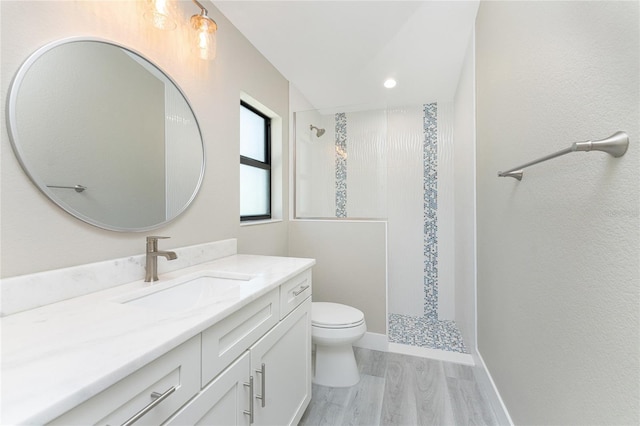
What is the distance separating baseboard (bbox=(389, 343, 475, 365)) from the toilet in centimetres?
56

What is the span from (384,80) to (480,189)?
4.34ft

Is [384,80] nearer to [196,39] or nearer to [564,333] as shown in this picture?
[196,39]

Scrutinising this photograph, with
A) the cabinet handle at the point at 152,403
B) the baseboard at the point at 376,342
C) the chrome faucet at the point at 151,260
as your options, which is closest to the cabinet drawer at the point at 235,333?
the cabinet handle at the point at 152,403

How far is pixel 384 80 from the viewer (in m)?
2.42

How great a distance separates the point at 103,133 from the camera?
1034 mm

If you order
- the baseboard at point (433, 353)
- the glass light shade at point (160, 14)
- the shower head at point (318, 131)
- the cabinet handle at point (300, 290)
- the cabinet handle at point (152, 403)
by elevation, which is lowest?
the baseboard at point (433, 353)

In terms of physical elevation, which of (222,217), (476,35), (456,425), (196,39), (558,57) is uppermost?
(476,35)

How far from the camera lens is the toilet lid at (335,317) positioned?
1749 millimetres

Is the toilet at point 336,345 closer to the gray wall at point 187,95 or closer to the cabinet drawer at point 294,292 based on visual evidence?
the cabinet drawer at point 294,292

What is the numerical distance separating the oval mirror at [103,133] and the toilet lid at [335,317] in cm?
109

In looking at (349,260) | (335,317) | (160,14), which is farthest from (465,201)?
(160,14)

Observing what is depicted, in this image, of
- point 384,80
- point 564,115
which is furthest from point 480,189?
point 384,80

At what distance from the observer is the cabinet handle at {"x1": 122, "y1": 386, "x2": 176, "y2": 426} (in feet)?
1.76

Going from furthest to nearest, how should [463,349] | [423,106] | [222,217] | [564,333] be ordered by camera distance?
[423,106] < [463,349] < [222,217] < [564,333]
